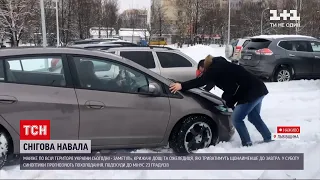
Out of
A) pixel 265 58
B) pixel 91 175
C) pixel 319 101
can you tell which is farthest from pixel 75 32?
pixel 91 175

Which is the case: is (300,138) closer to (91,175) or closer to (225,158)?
(225,158)

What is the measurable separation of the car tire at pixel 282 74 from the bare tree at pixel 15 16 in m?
23.3

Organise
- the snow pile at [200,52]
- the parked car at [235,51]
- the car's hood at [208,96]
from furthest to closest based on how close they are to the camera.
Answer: the snow pile at [200,52]
the parked car at [235,51]
the car's hood at [208,96]

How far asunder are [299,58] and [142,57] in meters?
6.34

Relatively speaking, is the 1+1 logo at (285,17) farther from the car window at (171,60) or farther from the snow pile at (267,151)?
the snow pile at (267,151)

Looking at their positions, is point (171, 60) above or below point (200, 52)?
below

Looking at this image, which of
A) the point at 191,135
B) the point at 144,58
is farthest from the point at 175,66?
the point at 191,135

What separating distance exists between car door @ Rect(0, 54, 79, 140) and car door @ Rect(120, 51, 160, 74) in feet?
12.5

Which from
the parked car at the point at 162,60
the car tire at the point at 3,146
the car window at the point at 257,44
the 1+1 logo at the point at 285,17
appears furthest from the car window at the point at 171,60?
the 1+1 logo at the point at 285,17

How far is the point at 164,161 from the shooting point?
4375 mm

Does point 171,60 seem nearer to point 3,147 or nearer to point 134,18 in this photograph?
point 3,147

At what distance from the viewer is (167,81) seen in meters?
4.69

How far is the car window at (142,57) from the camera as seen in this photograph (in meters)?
8.01

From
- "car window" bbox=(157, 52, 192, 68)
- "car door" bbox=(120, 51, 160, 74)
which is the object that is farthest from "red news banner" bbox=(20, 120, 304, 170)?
"car window" bbox=(157, 52, 192, 68)
